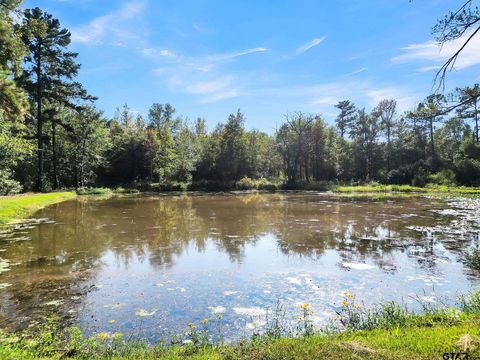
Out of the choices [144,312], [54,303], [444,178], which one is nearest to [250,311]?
[144,312]

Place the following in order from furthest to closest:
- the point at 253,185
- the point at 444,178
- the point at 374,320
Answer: the point at 253,185
the point at 444,178
the point at 374,320

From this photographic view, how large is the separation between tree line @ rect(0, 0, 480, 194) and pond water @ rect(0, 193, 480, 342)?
72.2 ft

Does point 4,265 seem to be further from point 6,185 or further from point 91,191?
point 91,191

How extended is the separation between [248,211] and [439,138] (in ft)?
166

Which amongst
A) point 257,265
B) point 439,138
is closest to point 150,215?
point 257,265

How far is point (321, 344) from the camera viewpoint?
13.7 feet

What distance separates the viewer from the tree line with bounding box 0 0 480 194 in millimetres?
34062

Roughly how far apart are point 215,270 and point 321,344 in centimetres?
539

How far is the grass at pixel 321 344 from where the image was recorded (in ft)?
12.5

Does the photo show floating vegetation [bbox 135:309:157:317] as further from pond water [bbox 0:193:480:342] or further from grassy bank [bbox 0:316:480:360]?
grassy bank [bbox 0:316:480:360]

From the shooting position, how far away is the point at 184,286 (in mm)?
7906

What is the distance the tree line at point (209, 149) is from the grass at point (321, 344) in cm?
3160

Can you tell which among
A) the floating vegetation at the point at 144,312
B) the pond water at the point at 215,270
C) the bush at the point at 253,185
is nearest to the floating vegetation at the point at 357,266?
the pond water at the point at 215,270

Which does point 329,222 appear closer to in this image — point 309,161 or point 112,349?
point 112,349
